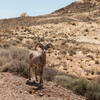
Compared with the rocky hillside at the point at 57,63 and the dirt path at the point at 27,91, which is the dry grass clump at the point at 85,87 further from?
the dirt path at the point at 27,91

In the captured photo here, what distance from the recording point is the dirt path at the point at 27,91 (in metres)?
7.14

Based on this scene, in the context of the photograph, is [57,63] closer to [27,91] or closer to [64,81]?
[64,81]

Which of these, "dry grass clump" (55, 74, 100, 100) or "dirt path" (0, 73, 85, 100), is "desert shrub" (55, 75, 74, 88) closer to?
"dry grass clump" (55, 74, 100, 100)

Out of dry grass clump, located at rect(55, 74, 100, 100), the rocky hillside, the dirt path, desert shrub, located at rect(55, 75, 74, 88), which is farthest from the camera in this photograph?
desert shrub, located at rect(55, 75, 74, 88)

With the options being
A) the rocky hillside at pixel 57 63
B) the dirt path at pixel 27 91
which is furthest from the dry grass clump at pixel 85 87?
the dirt path at pixel 27 91

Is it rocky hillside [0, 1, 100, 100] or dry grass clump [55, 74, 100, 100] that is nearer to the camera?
rocky hillside [0, 1, 100, 100]

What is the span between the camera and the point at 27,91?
7.73 m

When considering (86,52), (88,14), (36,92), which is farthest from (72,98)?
(88,14)

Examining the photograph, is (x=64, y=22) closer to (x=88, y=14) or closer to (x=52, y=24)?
(x=52, y=24)

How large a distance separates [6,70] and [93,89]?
416cm

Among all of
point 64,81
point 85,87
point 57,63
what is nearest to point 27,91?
point 85,87

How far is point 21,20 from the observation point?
6159 centimetres

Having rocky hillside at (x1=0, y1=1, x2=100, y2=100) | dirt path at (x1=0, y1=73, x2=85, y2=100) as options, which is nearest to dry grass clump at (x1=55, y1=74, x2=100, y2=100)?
rocky hillside at (x1=0, y1=1, x2=100, y2=100)

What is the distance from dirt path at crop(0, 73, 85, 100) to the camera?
714cm
